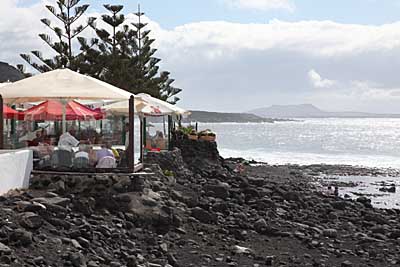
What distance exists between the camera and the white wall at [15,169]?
29.0ft

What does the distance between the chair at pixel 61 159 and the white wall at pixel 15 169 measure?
0.64 m

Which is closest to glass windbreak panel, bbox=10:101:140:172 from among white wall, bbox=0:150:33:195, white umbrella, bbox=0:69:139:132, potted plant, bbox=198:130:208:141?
white wall, bbox=0:150:33:195

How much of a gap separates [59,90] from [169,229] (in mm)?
2752

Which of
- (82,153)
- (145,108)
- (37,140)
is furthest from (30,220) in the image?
(145,108)

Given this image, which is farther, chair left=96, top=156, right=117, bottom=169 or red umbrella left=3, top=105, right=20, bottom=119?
red umbrella left=3, top=105, right=20, bottom=119

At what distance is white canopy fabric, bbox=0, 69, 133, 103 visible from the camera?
1048 cm

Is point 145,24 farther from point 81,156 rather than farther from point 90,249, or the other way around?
point 90,249

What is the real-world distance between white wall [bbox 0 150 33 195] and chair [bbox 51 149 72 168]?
2.11 ft

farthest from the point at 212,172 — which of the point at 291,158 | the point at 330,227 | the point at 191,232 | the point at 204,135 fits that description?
the point at 291,158

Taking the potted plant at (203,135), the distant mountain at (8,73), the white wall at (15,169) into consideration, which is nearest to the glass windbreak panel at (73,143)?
the white wall at (15,169)

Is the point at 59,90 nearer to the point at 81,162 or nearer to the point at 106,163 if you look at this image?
the point at 81,162

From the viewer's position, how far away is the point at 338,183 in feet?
98.4

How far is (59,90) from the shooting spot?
10.6m

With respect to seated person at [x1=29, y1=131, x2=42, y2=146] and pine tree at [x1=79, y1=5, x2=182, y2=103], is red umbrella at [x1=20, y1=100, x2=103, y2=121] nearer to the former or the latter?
seated person at [x1=29, y1=131, x2=42, y2=146]
